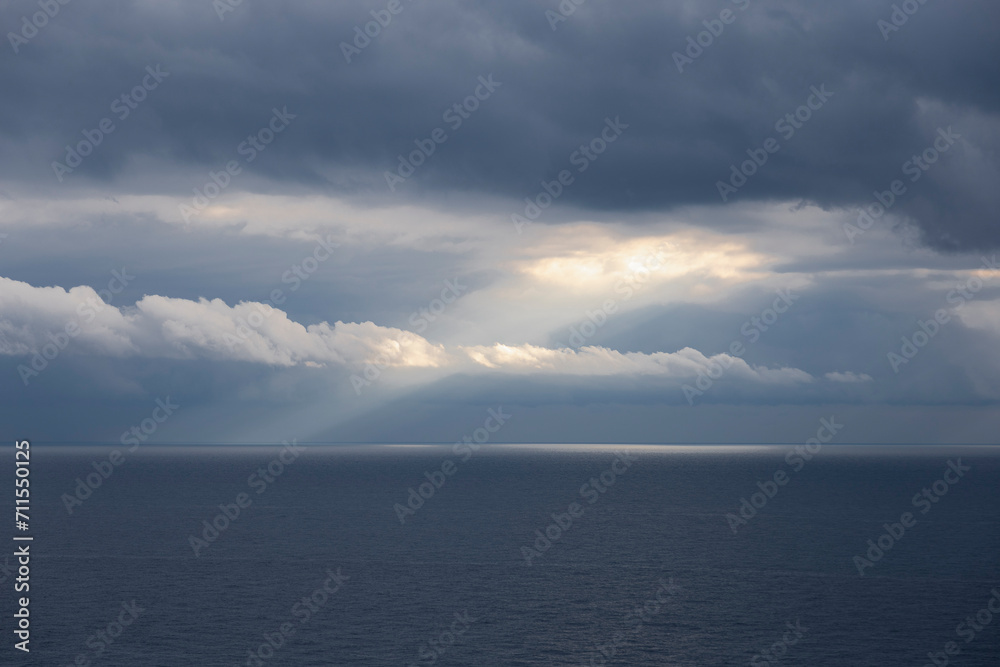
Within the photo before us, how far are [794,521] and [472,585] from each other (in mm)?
88303

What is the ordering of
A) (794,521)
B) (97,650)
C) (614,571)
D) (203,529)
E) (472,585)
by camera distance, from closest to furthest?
(97,650) → (472,585) → (614,571) → (203,529) → (794,521)

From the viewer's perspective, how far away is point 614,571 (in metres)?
109

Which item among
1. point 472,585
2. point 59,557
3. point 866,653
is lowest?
point 866,653

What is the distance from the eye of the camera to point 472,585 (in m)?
100

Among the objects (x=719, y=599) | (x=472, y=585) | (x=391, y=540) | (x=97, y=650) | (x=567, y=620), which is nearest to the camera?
(x=97, y=650)

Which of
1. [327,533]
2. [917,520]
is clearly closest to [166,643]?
[327,533]

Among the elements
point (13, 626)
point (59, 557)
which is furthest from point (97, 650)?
point (59, 557)

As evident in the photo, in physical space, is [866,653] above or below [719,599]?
below

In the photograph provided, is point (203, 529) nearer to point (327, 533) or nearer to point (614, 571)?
point (327, 533)

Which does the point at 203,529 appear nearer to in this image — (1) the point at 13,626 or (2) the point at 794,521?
(1) the point at 13,626

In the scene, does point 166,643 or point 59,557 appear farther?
point 59,557

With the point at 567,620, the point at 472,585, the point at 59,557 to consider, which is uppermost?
the point at 59,557

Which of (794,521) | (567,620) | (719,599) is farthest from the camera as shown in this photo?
(794,521)

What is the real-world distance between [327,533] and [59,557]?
136 feet
